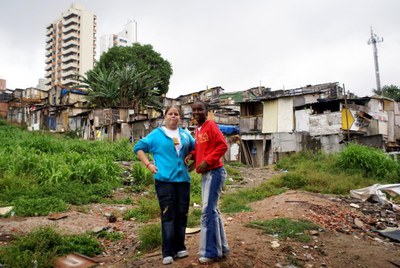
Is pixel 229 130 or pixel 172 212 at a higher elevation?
pixel 229 130

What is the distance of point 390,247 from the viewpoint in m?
4.43

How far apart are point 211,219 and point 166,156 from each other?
0.73 metres

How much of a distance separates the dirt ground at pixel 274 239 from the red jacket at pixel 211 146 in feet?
3.08

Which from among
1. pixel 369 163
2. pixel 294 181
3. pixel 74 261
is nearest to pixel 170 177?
pixel 74 261

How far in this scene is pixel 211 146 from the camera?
3.13m

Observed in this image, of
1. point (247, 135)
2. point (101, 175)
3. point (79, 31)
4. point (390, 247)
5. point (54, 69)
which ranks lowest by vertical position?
point (390, 247)

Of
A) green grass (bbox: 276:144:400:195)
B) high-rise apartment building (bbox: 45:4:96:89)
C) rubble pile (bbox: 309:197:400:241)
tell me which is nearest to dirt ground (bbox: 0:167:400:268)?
rubble pile (bbox: 309:197:400:241)

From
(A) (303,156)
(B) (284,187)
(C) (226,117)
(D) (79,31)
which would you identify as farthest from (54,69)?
(B) (284,187)

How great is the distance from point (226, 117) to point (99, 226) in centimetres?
2131

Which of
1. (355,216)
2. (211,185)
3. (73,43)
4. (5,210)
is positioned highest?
(73,43)

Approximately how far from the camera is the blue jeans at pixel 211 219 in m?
3.09

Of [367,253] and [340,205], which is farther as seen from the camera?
[340,205]

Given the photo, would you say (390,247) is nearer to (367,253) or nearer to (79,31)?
(367,253)

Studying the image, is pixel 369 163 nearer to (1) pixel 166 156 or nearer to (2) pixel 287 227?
(2) pixel 287 227
